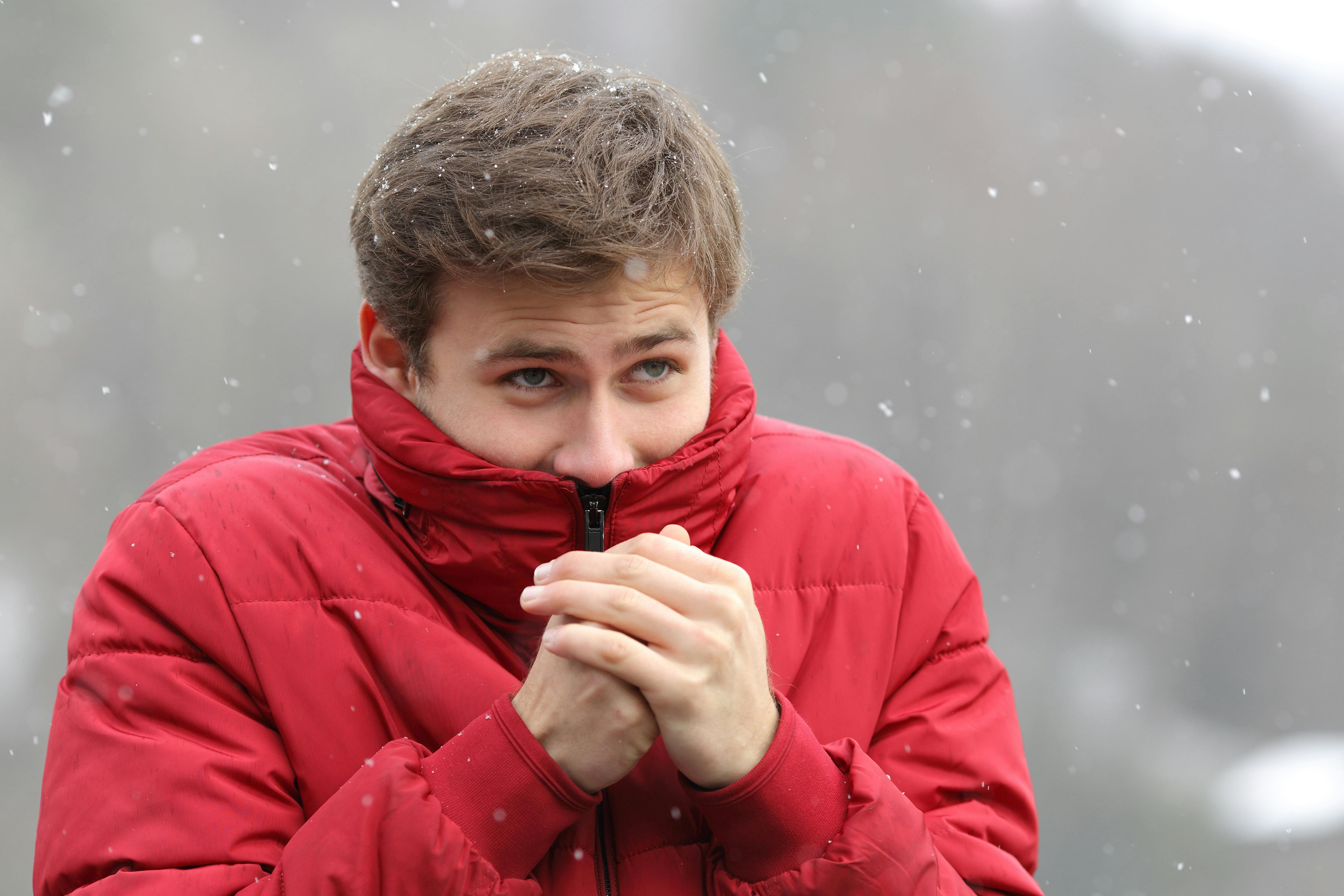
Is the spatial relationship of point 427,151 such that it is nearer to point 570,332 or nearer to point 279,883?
point 570,332

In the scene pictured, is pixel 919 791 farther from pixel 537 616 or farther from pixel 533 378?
pixel 533 378

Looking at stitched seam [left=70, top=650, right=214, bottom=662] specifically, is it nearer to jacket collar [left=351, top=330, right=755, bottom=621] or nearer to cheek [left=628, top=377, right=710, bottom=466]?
jacket collar [left=351, top=330, right=755, bottom=621]

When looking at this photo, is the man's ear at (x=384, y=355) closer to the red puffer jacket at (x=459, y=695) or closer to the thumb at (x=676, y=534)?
the red puffer jacket at (x=459, y=695)

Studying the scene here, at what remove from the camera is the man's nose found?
1.32m

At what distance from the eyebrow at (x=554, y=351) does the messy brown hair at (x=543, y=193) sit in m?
0.08

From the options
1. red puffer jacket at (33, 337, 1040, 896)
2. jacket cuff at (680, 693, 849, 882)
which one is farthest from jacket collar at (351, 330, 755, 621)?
jacket cuff at (680, 693, 849, 882)

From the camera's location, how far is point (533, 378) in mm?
1374

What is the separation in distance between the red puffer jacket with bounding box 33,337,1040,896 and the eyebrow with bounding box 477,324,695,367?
14 centimetres

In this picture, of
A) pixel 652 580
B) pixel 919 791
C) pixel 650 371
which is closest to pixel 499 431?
pixel 650 371

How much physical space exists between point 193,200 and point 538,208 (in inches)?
112

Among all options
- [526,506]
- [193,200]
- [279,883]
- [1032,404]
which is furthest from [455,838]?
[1032,404]

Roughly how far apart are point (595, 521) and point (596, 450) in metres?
0.09

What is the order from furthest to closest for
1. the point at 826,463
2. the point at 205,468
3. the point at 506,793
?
the point at 826,463, the point at 205,468, the point at 506,793

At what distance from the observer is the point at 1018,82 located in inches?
168
